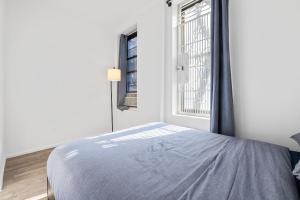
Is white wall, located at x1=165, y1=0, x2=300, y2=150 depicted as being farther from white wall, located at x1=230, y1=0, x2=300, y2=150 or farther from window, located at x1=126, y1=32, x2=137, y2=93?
window, located at x1=126, y1=32, x2=137, y2=93

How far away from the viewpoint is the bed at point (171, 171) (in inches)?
26.1

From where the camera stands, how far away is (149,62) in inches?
113

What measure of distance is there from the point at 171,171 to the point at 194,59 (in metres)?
1.80

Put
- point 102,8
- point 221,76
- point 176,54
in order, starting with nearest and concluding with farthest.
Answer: point 221,76 → point 176,54 → point 102,8

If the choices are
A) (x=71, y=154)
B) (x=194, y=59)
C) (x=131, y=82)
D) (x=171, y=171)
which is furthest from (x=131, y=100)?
(x=171, y=171)

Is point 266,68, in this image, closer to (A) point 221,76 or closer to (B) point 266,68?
(B) point 266,68

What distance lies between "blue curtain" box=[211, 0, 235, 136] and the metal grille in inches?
11.6

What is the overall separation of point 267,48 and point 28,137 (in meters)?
3.79

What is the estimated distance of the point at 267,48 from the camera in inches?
59.1

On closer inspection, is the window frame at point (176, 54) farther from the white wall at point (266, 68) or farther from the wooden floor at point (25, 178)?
the wooden floor at point (25, 178)

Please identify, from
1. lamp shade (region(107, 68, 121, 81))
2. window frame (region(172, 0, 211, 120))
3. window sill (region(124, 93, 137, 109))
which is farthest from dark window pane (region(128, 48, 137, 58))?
window frame (region(172, 0, 211, 120))

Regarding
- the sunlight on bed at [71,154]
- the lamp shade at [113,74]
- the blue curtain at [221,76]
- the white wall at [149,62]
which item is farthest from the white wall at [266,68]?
the lamp shade at [113,74]

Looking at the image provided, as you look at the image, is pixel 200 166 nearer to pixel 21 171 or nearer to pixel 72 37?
pixel 21 171

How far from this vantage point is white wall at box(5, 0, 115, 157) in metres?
2.77
